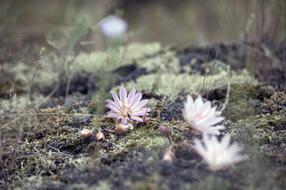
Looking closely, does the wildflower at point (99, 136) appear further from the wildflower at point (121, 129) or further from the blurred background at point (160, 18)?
the blurred background at point (160, 18)

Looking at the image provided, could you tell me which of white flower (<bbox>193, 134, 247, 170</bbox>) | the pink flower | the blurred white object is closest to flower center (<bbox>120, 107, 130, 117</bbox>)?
the pink flower

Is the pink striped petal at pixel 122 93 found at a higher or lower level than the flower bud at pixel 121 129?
higher

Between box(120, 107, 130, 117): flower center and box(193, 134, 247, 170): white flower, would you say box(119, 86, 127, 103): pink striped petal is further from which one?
box(193, 134, 247, 170): white flower

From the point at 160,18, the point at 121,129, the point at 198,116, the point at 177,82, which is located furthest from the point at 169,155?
the point at 160,18

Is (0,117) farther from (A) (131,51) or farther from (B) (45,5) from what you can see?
(B) (45,5)

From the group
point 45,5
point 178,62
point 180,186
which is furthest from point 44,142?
point 45,5

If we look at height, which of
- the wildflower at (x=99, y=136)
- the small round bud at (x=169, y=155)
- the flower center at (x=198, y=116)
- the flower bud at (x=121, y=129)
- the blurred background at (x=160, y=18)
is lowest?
the small round bud at (x=169, y=155)

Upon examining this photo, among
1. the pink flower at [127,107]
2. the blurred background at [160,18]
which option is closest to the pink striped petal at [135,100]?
the pink flower at [127,107]
